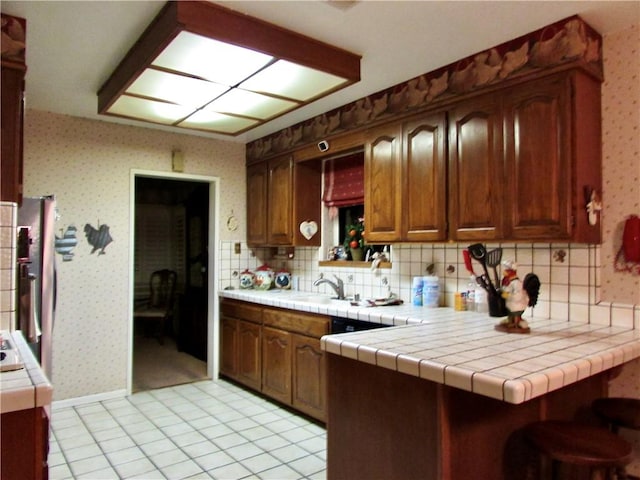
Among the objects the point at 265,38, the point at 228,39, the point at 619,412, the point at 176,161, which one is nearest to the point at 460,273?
the point at 619,412

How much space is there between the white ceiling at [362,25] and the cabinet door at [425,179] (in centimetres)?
38

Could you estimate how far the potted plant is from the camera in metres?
3.73

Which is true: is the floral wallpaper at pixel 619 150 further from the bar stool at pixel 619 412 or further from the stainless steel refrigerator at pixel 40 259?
the stainless steel refrigerator at pixel 40 259

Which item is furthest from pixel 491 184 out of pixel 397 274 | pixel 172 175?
pixel 172 175

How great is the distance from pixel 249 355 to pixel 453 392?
2.64 metres

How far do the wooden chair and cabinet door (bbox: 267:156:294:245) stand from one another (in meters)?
2.38

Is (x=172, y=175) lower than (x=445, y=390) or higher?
higher

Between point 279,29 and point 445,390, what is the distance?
6.09ft

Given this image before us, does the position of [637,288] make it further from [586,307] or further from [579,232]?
[579,232]

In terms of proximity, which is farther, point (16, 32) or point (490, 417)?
point (16, 32)

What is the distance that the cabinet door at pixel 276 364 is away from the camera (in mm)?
3420

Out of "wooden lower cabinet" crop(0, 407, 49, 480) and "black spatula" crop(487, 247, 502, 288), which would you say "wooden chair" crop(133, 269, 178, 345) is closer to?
"black spatula" crop(487, 247, 502, 288)

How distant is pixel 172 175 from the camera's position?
13.6 feet

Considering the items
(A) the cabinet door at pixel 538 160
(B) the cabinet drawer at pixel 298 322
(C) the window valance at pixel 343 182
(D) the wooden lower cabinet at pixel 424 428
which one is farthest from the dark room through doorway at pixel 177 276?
(A) the cabinet door at pixel 538 160
